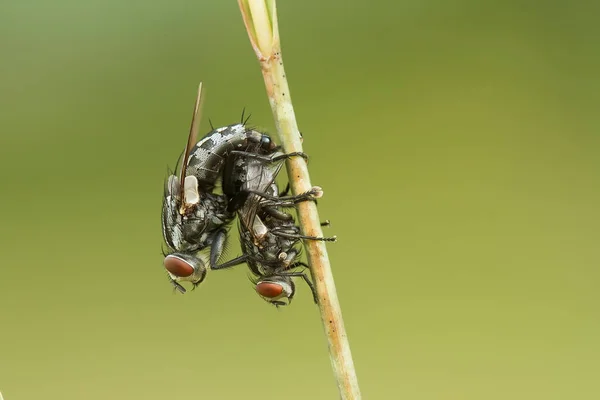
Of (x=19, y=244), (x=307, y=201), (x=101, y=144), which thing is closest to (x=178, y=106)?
(x=101, y=144)

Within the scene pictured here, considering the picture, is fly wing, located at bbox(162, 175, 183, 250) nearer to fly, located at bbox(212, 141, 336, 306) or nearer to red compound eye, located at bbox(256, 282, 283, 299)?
fly, located at bbox(212, 141, 336, 306)

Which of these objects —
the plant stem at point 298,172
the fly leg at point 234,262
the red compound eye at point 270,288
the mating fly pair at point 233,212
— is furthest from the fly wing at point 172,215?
the plant stem at point 298,172

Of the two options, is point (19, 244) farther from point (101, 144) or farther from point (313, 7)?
point (313, 7)

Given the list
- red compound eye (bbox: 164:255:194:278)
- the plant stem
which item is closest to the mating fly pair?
red compound eye (bbox: 164:255:194:278)

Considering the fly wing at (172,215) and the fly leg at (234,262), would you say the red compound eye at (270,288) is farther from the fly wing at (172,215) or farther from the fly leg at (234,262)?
the fly wing at (172,215)

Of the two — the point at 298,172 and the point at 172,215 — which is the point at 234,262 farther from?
the point at 298,172

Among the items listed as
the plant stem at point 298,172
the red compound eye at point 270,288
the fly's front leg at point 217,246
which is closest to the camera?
the plant stem at point 298,172

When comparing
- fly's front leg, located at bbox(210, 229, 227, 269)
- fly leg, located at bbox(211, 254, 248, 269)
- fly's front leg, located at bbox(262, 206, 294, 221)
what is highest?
fly's front leg, located at bbox(262, 206, 294, 221)

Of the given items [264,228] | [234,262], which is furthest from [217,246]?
[264,228]
